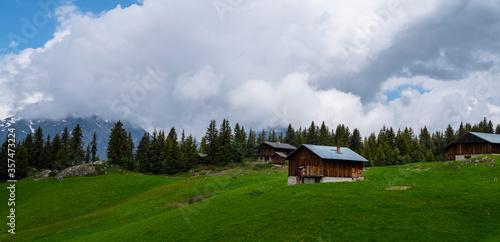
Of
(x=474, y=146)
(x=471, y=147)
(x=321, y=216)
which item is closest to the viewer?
(x=321, y=216)

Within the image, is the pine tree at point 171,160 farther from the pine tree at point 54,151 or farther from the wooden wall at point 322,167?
the wooden wall at point 322,167

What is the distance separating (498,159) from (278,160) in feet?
243

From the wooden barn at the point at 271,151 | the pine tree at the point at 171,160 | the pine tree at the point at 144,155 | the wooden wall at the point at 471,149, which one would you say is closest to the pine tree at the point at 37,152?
the pine tree at the point at 144,155

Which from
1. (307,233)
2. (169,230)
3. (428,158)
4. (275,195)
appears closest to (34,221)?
(169,230)

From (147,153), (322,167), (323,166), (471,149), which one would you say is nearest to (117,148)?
(147,153)

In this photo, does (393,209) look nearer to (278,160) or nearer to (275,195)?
(275,195)

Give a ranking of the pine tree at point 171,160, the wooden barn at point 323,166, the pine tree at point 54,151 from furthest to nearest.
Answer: the pine tree at point 171,160, the pine tree at point 54,151, the wooden barn at point 323,166

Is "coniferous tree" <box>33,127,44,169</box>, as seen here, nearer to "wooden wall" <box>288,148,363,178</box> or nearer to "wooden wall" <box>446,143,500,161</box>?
"wooden wall" <box>288,148,363,178</box>

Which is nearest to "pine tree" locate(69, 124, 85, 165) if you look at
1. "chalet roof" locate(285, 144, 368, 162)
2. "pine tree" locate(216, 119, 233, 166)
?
"pine tree" locate(216, 119, 233, 166)

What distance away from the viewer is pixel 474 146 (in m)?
66.4

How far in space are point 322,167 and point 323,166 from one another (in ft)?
0.81

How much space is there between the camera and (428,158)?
103062 millimetres

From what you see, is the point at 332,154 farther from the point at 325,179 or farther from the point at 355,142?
the point at 355,142

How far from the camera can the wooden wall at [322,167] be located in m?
52.3
